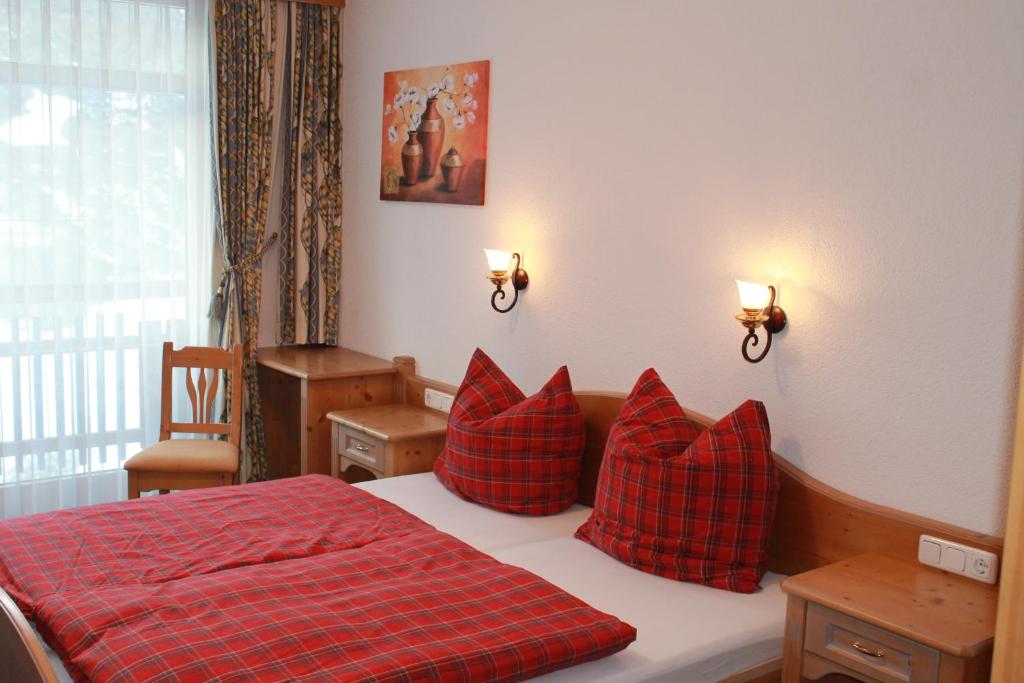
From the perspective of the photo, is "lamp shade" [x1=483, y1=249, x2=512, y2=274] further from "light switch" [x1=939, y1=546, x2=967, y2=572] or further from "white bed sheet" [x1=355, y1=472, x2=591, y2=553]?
"light switch" [x1=939, y1=546, x2=967, y2=572]

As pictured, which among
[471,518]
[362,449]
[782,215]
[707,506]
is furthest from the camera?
[362,449]

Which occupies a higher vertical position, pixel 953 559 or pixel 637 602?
pixel 953 559

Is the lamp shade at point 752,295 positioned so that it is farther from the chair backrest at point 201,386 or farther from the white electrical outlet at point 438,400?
the chair backrest at point 201,386

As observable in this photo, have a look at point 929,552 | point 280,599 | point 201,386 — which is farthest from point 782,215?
point 201,386

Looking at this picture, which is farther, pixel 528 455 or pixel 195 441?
pixel 195 441

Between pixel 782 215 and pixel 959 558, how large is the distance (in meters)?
1.00

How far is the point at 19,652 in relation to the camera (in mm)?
1850

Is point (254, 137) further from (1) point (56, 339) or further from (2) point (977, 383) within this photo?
(2) point (977, 383)

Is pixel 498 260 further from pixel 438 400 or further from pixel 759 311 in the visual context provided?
pixel 759 311

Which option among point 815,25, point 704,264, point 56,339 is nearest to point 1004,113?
point 815,25

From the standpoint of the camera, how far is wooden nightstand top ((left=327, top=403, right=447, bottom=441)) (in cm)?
382

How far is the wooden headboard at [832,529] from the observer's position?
8.33 feet

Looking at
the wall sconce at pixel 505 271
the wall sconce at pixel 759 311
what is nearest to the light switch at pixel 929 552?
the wall sconce at pixel 759 311

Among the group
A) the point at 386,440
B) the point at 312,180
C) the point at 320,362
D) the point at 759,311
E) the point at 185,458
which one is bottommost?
the point at 185,458
